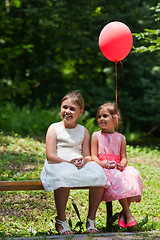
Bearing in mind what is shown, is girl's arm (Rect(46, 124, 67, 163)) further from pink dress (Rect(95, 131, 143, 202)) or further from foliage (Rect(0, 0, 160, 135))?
foliage (Rect(0, 0, 160, 135))

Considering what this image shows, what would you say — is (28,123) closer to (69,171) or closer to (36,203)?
(36,203)

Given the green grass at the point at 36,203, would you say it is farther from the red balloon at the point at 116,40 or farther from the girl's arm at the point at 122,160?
the red balloon at the point at 116,40

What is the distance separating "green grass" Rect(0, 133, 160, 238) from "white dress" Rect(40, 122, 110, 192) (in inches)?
23.7

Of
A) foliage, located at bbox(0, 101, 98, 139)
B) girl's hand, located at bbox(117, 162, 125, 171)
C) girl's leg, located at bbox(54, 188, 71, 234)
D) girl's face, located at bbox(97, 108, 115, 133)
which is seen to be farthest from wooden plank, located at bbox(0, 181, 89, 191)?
foliage, located at bbox(0, 101, 98, 139)

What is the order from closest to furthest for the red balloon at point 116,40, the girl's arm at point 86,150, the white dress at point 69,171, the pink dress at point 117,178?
the white dress at point 69,171 < the pink dress at point 117,178 < the girl's arm at point 86,150 < the red balloon at point 116,40

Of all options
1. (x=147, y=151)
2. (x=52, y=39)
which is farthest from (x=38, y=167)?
(x=52, y=39)

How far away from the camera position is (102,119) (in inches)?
139

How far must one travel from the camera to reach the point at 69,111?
3.44 m

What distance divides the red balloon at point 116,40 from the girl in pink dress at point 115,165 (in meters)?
0.70

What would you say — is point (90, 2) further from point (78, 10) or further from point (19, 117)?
point (19, 117)

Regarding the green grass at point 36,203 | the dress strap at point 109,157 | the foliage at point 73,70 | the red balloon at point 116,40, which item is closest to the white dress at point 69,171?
the dress strap at point 109,157

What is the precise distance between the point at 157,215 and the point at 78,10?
7.06 m

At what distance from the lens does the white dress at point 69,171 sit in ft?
10.1

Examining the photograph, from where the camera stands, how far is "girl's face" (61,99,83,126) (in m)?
3.45
